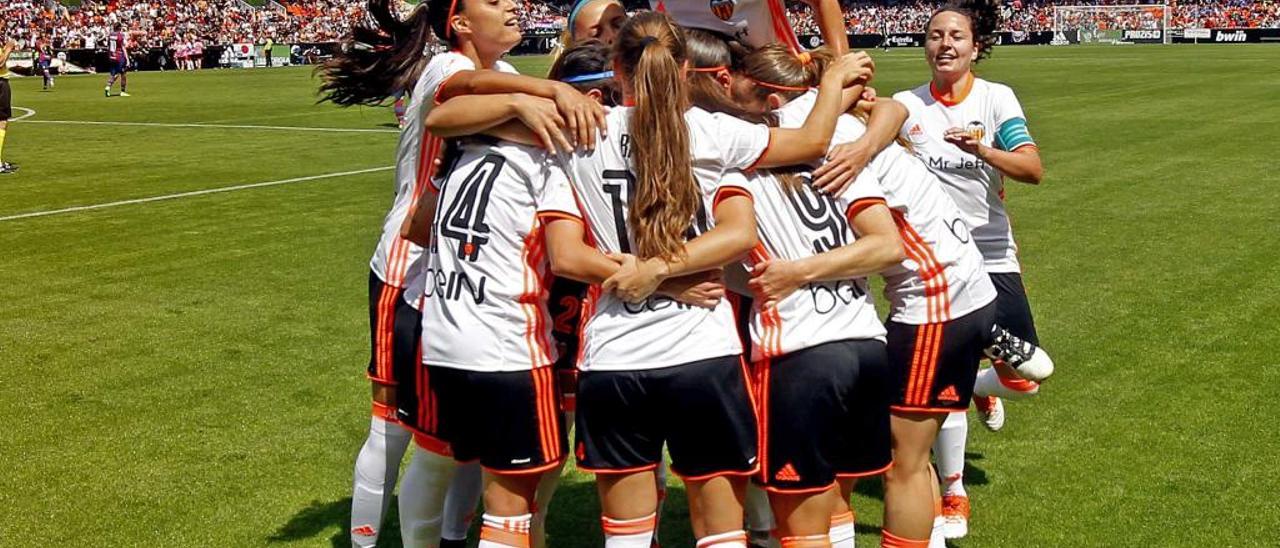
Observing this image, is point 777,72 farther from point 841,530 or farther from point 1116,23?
point 1116,23

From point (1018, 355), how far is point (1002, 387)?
106 cm

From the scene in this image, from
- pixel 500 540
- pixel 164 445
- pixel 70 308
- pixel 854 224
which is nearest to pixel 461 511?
pixel 500 540

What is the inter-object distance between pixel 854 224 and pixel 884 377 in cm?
46

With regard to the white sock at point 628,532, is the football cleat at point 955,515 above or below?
below

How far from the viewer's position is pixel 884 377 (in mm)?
3746

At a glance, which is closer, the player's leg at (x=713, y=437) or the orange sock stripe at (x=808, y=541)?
the player's leg at (x=713, y=437)

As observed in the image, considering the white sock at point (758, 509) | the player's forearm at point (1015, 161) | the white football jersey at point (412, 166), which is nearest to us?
the white football jersey at point (412, 166)

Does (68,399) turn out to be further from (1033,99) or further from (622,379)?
(1033,99)

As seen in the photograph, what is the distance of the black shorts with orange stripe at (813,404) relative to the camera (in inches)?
143

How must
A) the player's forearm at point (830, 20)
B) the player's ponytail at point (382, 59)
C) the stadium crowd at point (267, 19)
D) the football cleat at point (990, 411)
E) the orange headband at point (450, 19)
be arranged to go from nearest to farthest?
1. the orange headband at point (450, 19)
2. the player's ponytail at point (382, 59)
3. the player's forearm at point (830, 20)
4. the football cleat at point (990, 411)
5. the stadium crowd at point (267, 19)

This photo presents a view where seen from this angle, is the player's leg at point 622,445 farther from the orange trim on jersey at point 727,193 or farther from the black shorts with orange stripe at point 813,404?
the orange trim on jersey at point 727,193

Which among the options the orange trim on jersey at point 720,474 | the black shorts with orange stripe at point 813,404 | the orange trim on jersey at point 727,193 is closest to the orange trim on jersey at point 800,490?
the black shorts with orange stripe at point 813,404

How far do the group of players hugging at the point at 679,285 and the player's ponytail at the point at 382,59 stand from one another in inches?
10.8

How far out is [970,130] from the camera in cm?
569
